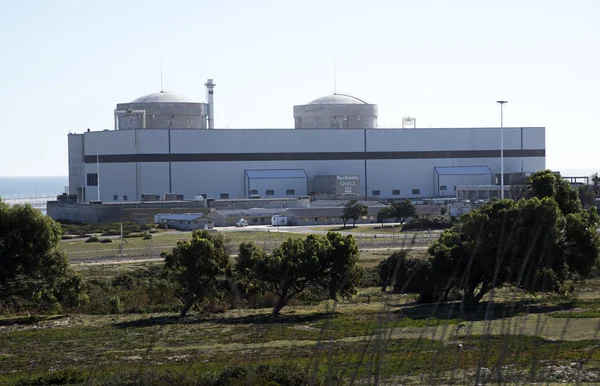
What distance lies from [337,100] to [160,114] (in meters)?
17.7

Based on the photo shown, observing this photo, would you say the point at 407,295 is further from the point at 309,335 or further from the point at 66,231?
the point at 66,231

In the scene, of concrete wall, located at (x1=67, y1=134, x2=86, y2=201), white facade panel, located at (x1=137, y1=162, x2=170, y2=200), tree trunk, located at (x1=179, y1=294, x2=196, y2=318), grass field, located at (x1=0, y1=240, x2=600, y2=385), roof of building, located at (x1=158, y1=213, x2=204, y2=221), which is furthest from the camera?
concrete wall, located at (x1=67, y1=134, x2=86, y2=201)

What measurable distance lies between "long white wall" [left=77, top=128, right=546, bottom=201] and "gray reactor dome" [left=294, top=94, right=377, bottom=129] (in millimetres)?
5313

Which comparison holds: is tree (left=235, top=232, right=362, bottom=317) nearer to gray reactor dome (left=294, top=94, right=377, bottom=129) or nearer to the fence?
the fence

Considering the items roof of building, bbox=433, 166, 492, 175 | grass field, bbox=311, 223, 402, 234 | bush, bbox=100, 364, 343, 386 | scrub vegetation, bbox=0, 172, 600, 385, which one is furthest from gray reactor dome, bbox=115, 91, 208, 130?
bush, bbox=100, 364, 343, 386

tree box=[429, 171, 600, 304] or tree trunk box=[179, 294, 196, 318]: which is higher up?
tree box=[429, 171, 600, 304]

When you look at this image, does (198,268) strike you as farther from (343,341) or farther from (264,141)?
(264,141)

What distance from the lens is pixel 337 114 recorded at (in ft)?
305

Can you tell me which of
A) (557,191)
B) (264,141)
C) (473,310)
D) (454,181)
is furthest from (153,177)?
(473,310)

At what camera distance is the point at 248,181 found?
8419 centimetres

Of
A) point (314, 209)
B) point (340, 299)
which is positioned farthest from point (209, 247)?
point (314, 209)

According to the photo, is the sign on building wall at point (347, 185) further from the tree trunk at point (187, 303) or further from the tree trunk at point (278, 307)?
the tree trunk at point (187, 303)

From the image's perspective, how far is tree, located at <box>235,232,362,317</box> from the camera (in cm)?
2975

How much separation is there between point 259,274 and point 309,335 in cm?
603
